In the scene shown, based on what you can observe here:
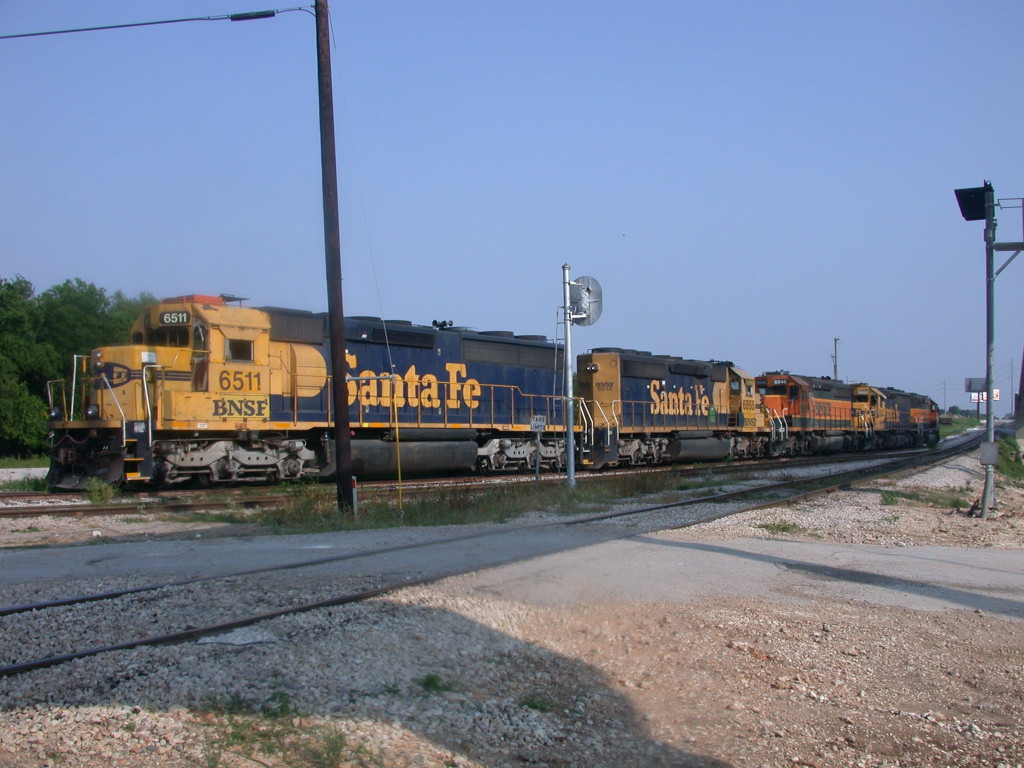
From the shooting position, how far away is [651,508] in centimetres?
1372

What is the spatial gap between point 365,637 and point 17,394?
32.3m

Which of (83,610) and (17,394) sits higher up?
(17,394)

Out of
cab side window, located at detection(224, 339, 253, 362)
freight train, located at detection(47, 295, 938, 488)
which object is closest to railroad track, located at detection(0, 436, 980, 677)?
freight train, located at detection(47, 295, 938, 488)

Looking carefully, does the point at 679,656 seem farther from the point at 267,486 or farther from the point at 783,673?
the point at 267,486

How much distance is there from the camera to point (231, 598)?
649cm

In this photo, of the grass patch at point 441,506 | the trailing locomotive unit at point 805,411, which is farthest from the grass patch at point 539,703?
the trailing locomotive unit at point 805,411

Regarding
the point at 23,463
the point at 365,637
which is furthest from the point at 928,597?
the point at 23,463

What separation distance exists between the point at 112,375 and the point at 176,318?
60.7 inches

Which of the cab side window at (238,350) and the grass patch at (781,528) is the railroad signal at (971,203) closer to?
the grass patch at (781,528)

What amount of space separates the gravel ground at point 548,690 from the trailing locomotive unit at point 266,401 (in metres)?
7.44

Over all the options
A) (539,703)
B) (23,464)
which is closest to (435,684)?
(539,703)

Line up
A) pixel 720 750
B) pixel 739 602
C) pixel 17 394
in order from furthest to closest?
pixel 17 394
pixel 739 602
pixel 720 750

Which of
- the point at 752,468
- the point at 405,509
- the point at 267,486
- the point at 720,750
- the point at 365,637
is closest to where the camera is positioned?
the point at 720,750

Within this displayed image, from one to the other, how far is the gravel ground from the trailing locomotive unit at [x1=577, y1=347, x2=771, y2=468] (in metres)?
17.5
